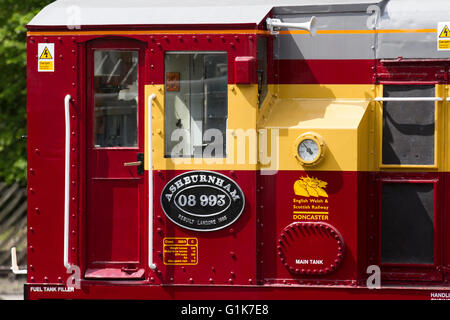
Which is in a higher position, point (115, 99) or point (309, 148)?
point (115, 99)

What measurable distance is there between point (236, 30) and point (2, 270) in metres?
6.69

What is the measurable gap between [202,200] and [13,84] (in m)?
6.16

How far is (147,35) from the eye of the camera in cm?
596

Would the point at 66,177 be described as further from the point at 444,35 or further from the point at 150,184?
the point at 444,35

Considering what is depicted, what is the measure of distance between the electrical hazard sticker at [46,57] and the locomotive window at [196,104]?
35.7 inches

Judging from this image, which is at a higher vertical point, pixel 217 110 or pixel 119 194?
pixel 217 110

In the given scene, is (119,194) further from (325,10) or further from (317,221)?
(325,10)

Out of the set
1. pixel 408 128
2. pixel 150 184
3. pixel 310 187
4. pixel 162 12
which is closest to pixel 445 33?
pixel 408 128

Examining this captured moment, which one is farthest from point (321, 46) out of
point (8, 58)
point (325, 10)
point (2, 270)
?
point (2, 270)

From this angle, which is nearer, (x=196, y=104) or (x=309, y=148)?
(x=309, y=148)

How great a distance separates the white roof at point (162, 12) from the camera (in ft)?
19.5

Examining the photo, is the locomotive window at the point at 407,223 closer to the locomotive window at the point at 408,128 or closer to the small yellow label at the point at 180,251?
the locomotive window at the point at 408,128

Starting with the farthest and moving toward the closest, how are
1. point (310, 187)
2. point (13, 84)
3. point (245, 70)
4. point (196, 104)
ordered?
point (13, 84)
point (196, 104)
point (310, 187)
point (245, 70)

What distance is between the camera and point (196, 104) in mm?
5984
